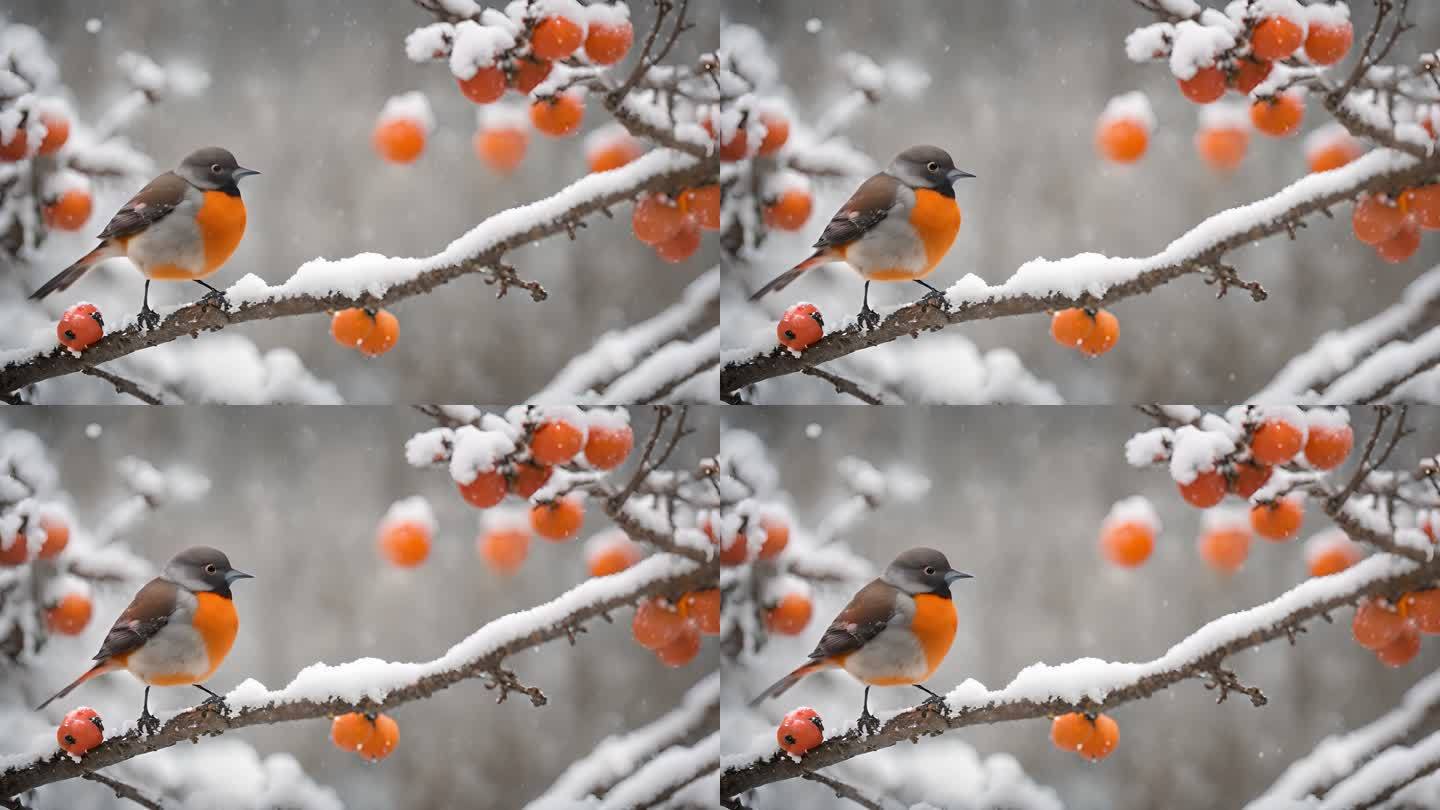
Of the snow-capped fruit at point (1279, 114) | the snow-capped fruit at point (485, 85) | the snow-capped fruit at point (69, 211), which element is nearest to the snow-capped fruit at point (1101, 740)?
the snow-capped fruit at point (1279, 114)

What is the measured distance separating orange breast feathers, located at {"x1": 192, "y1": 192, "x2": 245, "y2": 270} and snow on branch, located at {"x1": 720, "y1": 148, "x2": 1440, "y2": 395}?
999 millimetres

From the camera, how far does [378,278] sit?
98.3 inches

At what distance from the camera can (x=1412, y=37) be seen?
2.54m

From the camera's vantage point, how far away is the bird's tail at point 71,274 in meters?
2.50

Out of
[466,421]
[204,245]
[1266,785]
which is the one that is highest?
[204,245]

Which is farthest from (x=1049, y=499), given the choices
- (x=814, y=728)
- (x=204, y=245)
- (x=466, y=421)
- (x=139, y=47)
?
(x=139, y=47)

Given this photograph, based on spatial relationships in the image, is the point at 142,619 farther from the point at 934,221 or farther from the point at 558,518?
the point at 934,221

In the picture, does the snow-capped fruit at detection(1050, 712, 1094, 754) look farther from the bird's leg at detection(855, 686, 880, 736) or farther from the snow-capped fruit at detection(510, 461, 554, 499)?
the snow-capped fruit at detection(510, 461, 554, 499)

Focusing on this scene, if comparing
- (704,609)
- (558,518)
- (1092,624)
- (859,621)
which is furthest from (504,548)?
(1092,624)

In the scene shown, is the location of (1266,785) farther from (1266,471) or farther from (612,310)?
(612,310)

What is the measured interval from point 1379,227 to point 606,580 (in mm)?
1313

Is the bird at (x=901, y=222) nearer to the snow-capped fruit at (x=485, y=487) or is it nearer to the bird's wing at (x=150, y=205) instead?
the snow-capped fruit at (x=485, y=487)

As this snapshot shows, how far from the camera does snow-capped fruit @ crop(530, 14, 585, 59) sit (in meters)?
2.47

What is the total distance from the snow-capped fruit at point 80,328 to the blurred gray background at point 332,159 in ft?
0.13
